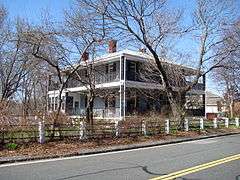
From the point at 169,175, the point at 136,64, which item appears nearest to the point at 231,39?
the point at 136,64

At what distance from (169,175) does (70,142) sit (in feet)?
25.9

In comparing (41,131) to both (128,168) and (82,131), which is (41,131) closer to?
(82,131)

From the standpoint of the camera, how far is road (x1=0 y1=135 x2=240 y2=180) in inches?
369

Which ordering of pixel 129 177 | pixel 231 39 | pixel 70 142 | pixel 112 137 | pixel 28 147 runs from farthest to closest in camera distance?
1. pixel 231 39
2. pixel 112 137
3. pixel 70 142
4. pixel 28 147
5. pixel 129 177

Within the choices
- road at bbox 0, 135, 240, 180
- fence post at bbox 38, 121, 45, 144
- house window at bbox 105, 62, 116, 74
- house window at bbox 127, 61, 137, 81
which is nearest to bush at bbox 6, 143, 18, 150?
fence post at bbox 38, 121, 45, 144

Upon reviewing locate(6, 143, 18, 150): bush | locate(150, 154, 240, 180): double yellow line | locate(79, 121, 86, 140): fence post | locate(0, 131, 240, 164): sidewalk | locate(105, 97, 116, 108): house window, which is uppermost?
locate(105, 97, 116, 108): house window

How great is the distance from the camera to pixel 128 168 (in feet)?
35.1

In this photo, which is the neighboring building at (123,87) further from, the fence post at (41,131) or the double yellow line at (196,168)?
the double yellow line at (196,168)

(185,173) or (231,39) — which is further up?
(231,39)

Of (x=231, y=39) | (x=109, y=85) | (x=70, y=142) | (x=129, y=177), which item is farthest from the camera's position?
(x=109, y=85)

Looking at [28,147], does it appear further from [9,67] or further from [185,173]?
[9,67]

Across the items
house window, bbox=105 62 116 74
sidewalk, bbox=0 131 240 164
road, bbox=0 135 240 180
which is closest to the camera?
road, bbox=0 135 240 180

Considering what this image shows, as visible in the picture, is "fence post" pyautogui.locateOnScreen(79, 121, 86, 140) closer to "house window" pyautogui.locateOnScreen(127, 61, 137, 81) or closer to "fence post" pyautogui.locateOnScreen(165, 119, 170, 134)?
"fence post" pyautogui.locateOnScreen(165, 119, 170, 134)

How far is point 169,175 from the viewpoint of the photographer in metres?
9.48
